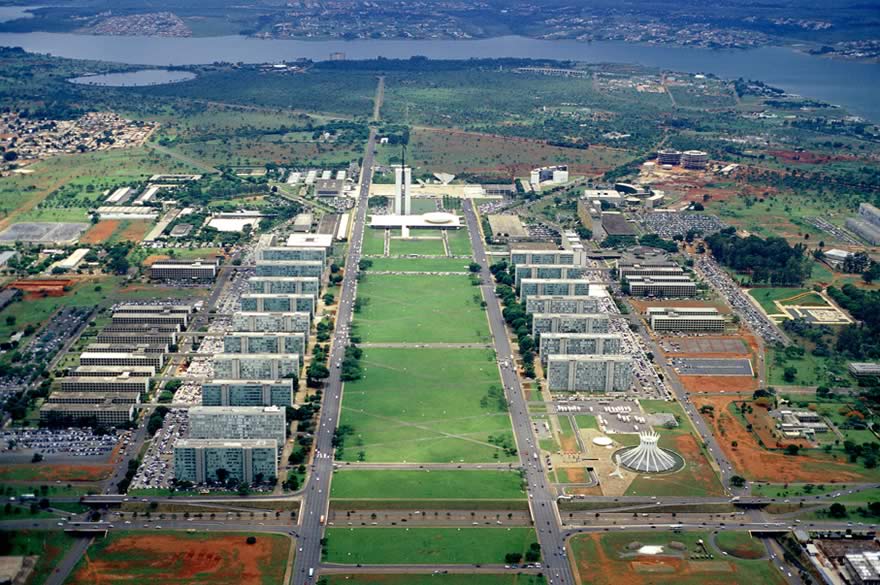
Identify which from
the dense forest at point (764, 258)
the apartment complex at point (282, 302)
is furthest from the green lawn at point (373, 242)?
the dense forest at point (764, 258)

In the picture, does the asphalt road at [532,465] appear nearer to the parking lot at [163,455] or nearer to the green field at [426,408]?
the green field at [426,408]

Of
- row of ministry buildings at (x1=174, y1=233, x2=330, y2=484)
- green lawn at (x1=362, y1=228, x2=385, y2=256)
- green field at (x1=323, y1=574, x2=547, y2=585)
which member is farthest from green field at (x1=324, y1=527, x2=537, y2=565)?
green lawn at (x1=362, y1=228, x2=385, y2=256)

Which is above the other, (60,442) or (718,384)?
(718,384)

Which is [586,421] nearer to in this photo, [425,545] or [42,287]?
[425,545]

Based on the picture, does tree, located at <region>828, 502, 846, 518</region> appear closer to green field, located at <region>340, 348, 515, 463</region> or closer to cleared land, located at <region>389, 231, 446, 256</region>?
green field, located at <region>340, 348, 515, 463</region>

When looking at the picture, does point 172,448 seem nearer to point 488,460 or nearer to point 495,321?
point 488,460

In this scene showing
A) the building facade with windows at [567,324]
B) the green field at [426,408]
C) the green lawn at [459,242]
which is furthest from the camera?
the green lawn at [459,242]

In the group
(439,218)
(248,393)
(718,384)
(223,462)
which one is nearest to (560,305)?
(718,384)
